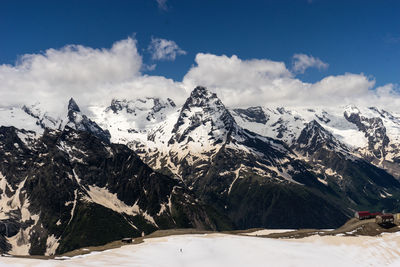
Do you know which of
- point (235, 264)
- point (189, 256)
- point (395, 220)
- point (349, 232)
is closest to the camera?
point (235, 264)

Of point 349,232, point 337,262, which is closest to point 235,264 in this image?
point 337,262

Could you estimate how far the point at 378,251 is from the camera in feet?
429

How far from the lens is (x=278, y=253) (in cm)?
12469

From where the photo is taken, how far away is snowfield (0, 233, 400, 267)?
112m

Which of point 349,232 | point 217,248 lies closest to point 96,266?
point 217,248

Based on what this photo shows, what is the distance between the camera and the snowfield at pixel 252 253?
112125 millimetres

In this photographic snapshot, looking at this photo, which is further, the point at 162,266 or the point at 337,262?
the point at 337,262

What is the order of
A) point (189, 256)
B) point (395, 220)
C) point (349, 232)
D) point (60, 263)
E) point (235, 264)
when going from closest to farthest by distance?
point (60, 263), point (235, 264), point (189, 256), point (349, 232), point (395, 220)

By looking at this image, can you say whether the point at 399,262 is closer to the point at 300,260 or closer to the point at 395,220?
the point at 300,260

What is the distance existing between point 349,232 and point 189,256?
81.4 meters

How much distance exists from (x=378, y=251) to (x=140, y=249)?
77.3 metres

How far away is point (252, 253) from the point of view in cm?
12456

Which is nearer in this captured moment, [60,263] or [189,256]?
[60,263]

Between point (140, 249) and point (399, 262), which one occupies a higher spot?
point (140, 249)
